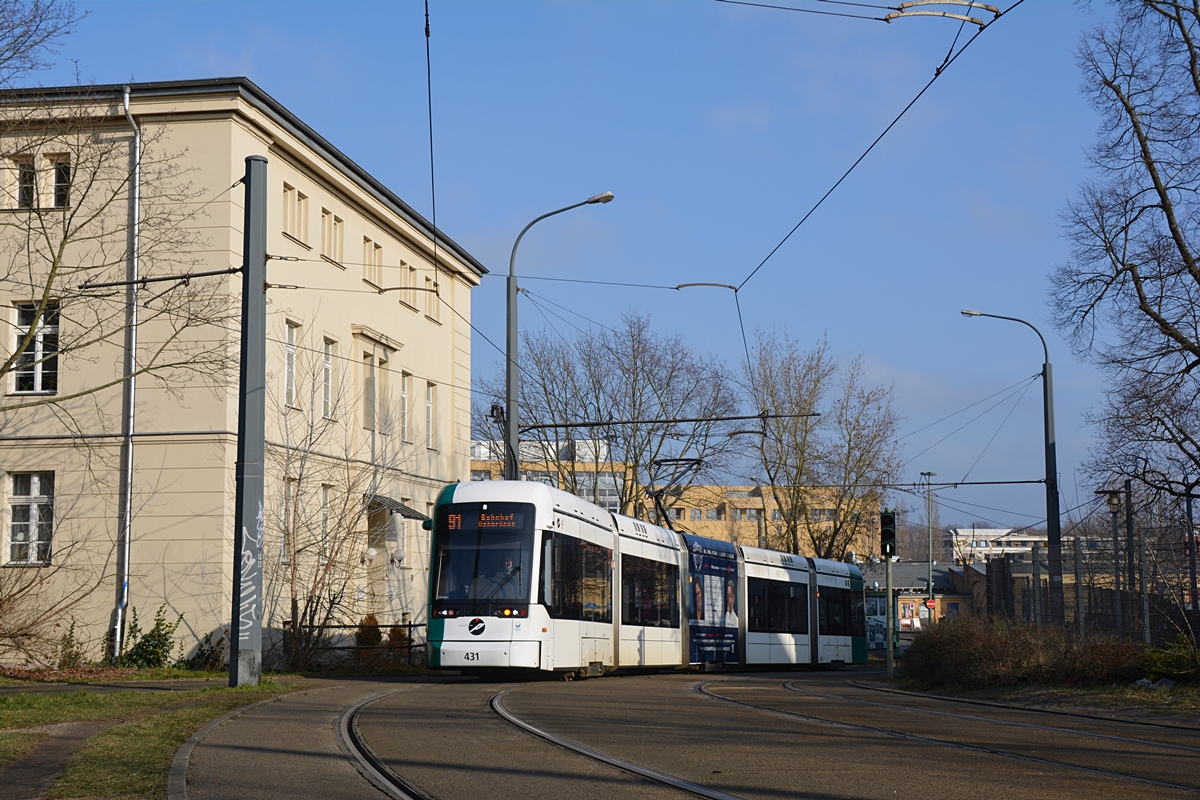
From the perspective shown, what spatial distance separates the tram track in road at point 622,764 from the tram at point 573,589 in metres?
6.85

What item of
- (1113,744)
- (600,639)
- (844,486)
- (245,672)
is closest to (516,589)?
(600,639)

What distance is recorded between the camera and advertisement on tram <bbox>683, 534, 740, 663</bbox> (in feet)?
92.3

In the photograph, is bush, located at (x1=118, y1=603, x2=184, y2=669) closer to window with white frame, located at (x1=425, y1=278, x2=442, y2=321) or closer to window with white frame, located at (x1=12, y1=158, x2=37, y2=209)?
window with white frame, located at (x1=12, y1=158, x2=37, y2=209)

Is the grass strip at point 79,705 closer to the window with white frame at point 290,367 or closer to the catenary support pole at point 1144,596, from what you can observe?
the window with white frame at point 290,367

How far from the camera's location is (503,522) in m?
21.0

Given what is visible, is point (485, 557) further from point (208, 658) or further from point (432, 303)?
point (432, 303)

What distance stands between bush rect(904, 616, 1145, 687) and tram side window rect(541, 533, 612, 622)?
5785 mm

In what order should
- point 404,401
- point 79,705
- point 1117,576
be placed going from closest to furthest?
1. point 79,705
2. point 1117,576
3. point 404,401

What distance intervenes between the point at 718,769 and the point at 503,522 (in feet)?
38.5

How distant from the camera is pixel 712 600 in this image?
29047 millimetres

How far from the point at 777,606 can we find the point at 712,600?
4279 millimetres

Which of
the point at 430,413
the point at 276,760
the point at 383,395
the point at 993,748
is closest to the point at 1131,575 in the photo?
the point at 993,748

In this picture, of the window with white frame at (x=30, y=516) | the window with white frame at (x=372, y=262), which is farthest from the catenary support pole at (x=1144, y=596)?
the window with white frame at (x=372, y=262)

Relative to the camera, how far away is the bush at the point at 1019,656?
18.4 metres
